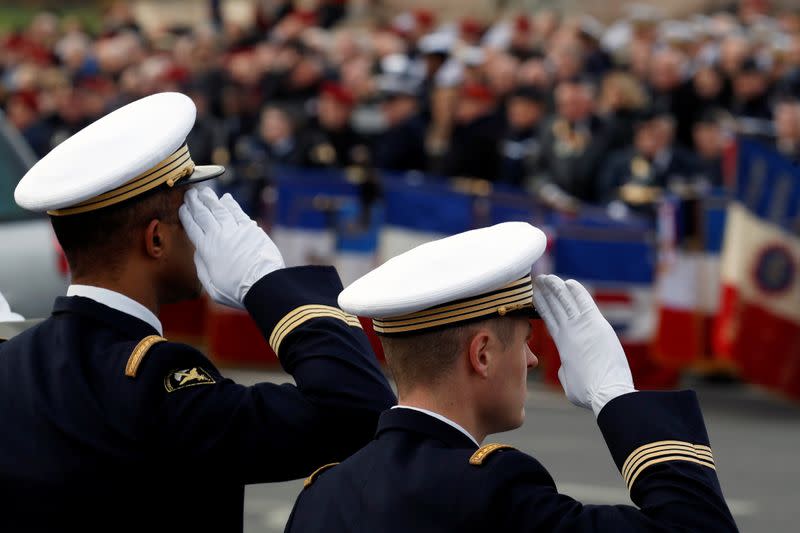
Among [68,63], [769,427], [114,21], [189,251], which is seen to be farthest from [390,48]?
[189,251]

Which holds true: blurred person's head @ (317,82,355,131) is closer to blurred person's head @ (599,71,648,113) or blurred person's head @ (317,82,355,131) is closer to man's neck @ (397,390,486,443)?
blurred person's head @ (599,71,648,113)

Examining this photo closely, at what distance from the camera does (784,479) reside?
8562mm

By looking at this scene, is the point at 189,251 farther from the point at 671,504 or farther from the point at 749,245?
the point at 749,245

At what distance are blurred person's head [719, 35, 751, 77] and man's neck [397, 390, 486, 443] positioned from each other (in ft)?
44.4

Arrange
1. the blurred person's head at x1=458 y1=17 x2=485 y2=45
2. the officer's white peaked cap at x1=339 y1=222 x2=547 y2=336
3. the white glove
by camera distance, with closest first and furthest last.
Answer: the officer's white peaked cap at x1=339 y1=222 x2=547 y2=336 → the white glove → the blurred person's head at x1=458 y1=17 x2=485 y2=45

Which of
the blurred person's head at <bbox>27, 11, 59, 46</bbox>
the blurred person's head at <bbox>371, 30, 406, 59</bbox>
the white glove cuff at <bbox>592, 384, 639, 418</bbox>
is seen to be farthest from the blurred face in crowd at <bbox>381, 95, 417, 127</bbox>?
the blurred person's head at <bbox>27, 11, 59, 46</bbox>

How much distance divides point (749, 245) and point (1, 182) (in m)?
5.22

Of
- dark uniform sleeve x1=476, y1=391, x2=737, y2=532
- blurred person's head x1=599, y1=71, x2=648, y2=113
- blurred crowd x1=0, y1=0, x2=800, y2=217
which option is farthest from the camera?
blurred person's head x1=599, y1=71, x2=648, y2=113

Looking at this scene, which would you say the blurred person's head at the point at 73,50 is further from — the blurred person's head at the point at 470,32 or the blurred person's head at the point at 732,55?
the blurred person's head at the point at 732,55

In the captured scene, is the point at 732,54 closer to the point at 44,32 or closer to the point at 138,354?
the point at 138,354

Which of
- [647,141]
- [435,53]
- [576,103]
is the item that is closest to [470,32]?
[435,53]

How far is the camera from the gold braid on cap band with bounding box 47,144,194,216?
302 centimetres

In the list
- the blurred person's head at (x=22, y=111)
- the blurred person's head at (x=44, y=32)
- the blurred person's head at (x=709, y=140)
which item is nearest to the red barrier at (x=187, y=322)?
the blurred person's head at (x=709, y=140)

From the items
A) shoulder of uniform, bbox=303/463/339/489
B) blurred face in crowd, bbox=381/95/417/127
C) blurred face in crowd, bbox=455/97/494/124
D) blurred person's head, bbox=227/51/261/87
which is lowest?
blurred person's head, bbox=227/51/261/87
